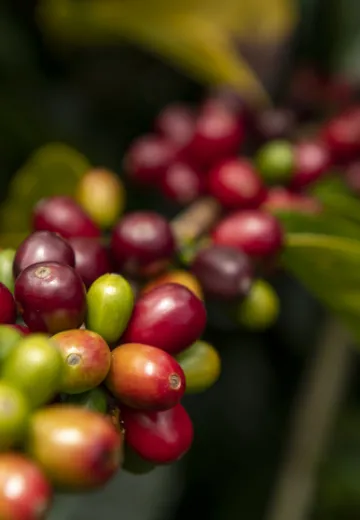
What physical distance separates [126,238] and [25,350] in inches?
9.0

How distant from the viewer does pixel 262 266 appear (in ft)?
2.40

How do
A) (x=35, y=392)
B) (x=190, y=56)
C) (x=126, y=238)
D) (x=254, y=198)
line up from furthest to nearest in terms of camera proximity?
(x=190, y=56), (x=254, y=198), (x=126, y=238), (x=35, y=392)

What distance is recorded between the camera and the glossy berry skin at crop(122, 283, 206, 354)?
0.51 metres

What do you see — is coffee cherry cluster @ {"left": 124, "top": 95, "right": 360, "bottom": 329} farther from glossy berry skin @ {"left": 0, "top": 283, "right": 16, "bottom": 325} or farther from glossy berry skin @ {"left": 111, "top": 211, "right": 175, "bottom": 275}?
glossy berry skin @ {"left": 0, "top": 283, "right": 16, "bottom": 325}

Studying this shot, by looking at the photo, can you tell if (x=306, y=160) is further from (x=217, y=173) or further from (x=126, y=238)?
(x=126, y=238)

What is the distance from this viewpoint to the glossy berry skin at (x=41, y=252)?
53 centimetres

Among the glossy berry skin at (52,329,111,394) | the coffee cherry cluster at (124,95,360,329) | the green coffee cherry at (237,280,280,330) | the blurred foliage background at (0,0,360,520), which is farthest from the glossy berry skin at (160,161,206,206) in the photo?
the glossy berry skin at (52,329,111,394)

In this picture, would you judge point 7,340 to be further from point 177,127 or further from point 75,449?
point 177,127

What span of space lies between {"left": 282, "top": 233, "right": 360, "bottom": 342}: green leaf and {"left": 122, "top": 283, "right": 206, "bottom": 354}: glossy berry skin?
181 mm

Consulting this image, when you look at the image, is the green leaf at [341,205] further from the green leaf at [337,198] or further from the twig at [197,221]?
the twig at [197,221]

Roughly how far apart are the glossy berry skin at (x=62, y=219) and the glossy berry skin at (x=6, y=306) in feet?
0.59

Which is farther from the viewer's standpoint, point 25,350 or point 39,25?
point 39,25

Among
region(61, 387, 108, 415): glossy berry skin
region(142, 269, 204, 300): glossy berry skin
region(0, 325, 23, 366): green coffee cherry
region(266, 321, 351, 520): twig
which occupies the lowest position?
A: region(266, 321, 351, 520): twig

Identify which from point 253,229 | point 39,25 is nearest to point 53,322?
point 253,229
